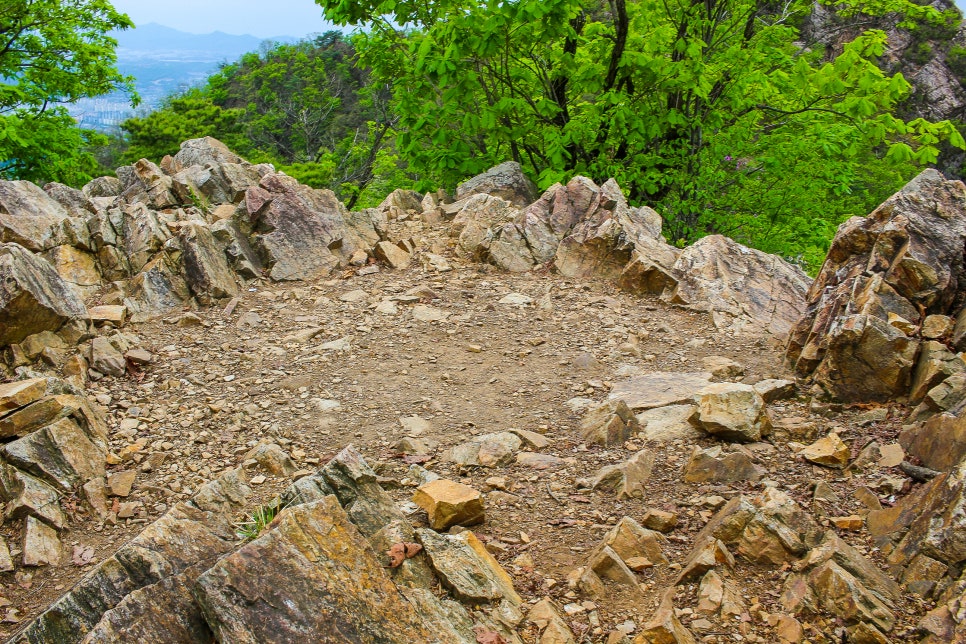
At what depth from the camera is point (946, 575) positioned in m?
3.66

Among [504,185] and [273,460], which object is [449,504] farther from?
[504,185]

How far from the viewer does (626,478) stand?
17.2 feet

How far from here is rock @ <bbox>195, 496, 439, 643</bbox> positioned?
3.32 m

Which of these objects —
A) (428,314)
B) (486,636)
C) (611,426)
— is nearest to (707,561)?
(486,636)

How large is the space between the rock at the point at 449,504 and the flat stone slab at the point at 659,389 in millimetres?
2333

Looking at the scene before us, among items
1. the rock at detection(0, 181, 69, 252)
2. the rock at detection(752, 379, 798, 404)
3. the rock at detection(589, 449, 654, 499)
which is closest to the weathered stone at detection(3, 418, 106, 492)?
the rock at detection(589, 449, 654, 499)

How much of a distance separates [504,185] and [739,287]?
4743 mm

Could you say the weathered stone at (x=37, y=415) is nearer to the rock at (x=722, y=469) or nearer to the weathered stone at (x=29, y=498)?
the weathered stone at (x=29, y=498)

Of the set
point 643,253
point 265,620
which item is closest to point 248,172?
point 643,253

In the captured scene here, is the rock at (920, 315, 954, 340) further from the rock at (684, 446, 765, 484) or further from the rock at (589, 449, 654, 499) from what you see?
the rock at (589, 449, 654, 499)

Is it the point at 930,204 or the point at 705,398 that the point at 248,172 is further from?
the point at 930,204

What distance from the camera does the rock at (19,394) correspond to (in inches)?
219

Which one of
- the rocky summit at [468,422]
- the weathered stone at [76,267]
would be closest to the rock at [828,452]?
the rocky summit at [468,422]

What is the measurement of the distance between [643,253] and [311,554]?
738 centimetres
